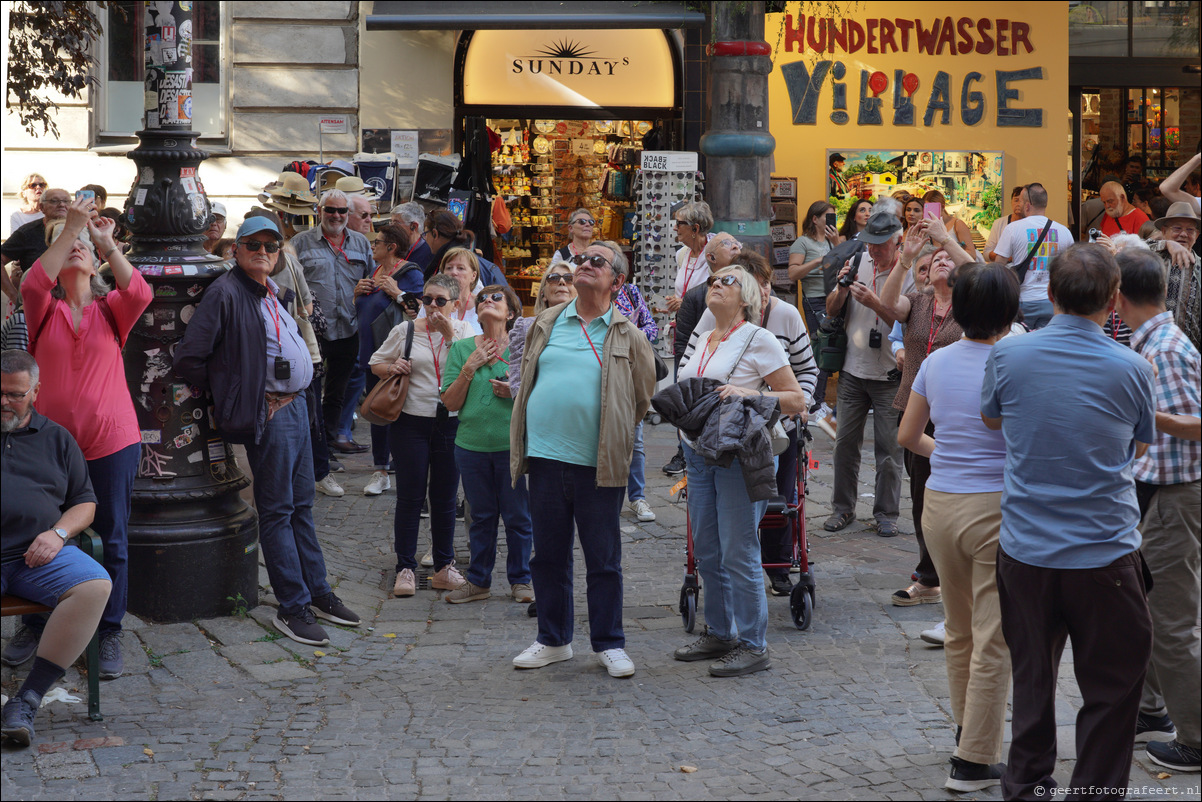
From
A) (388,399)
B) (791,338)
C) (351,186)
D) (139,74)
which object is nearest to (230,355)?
(388,399)

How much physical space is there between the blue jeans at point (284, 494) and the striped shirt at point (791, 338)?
212cm

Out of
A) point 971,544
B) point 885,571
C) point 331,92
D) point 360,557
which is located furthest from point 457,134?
point 971,544

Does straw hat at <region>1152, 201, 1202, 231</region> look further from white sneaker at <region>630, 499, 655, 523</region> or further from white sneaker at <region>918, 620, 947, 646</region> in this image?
white sneaker at <region>630, 499, 655, 523</region>

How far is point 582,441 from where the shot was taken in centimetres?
611

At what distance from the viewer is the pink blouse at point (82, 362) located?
5828mm

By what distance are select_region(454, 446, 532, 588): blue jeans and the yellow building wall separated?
9338 millimetres

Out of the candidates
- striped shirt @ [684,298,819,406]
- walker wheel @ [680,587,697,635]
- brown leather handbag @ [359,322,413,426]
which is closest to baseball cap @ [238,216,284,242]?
brown leather handbag @ [359,322,413,426]

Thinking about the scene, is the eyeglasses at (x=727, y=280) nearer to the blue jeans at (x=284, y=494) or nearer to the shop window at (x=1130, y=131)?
the blue jeans at (x=284, y=494)

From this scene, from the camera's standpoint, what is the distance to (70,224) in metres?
5.66

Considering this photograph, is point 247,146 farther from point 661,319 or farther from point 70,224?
point 70,224

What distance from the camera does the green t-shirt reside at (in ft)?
23.9

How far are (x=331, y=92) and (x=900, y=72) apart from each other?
6.97 meters

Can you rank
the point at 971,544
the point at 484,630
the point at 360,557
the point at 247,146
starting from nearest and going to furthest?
the point at 971,544 < the point at 484,630 < the point at 360,557 < the point at 247,146

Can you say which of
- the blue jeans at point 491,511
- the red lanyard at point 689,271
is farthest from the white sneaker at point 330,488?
the red lanyard at point 689,271
